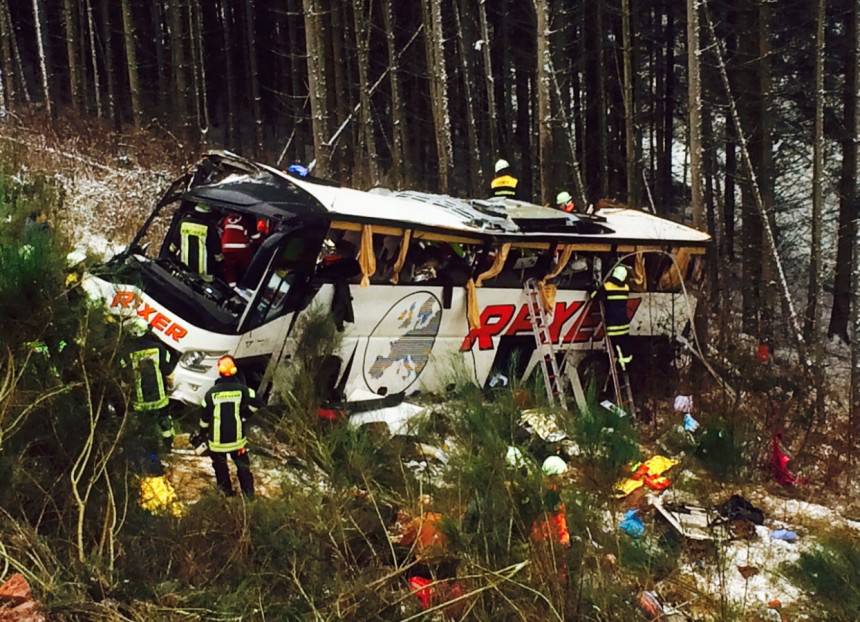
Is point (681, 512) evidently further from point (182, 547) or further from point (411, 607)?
point (182, 547)

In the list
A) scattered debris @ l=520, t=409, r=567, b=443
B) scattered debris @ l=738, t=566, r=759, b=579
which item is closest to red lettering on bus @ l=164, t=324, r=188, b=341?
scattered debris @ l=520, t=409, r=567, b=443

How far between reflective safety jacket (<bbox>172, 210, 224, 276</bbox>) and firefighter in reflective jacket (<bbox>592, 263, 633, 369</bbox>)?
15.1 ft

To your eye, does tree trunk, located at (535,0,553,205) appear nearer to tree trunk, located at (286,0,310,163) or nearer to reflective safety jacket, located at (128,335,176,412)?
reflective safety jacket, located at (128,335,176,412)

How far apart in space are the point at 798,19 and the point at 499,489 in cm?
2124

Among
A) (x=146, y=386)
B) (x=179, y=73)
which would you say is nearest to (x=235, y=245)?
(x=146, y=386)

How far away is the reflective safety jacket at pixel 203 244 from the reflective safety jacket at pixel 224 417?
85.5 inches

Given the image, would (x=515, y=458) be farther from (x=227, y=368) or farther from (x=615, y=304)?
(x=615, y=304)

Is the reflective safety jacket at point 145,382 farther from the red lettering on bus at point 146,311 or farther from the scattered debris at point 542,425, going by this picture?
the scattered debris at point 542,425

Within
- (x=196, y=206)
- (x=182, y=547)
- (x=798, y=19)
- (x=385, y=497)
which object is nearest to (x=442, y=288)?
(x=196, y=206)

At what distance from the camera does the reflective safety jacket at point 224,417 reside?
213 inches

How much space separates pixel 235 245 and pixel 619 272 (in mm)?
4518

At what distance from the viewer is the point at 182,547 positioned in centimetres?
373

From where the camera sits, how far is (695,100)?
36.8ft

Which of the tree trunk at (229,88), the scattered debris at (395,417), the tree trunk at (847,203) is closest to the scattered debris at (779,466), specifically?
the scattered debris at (395,417)
